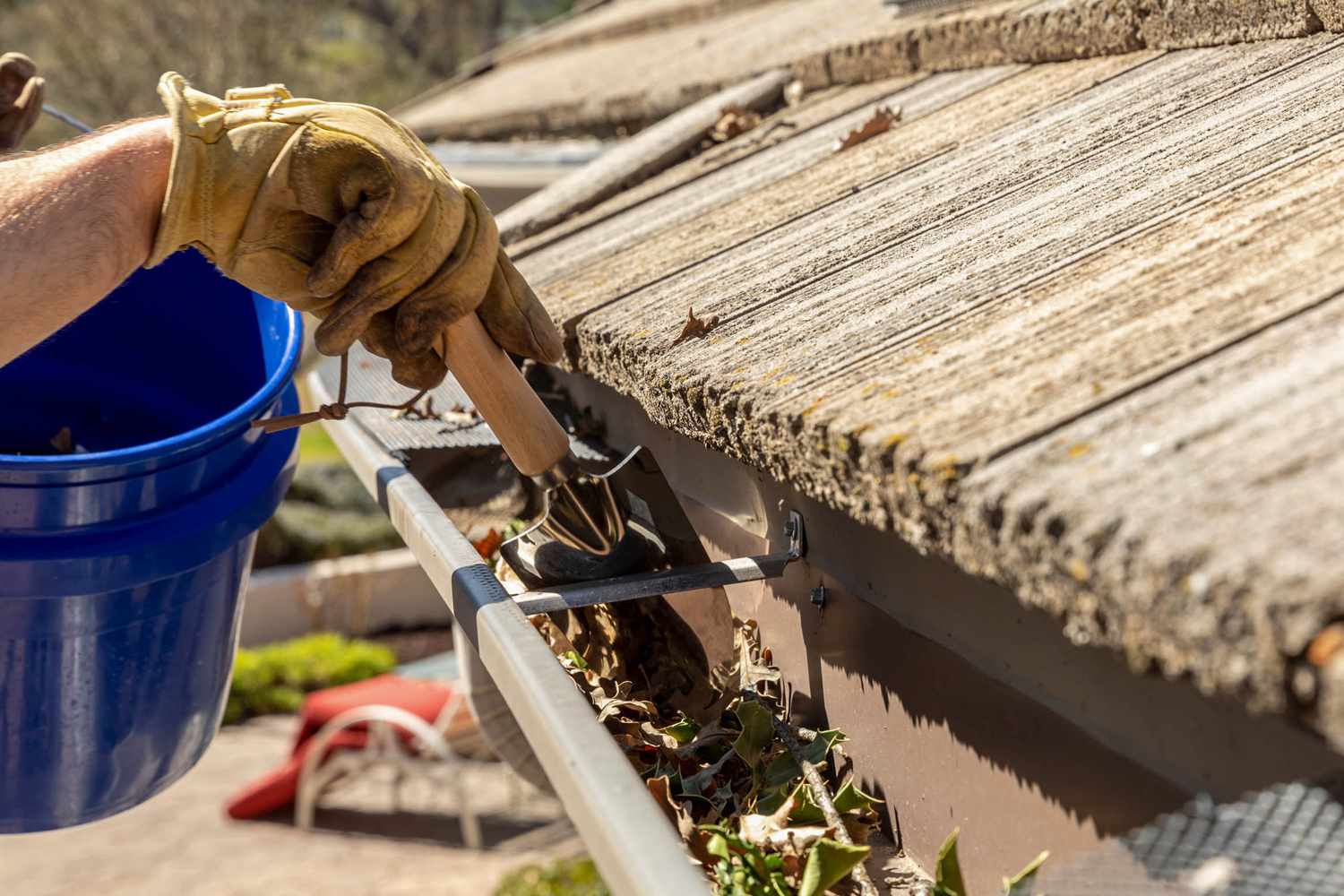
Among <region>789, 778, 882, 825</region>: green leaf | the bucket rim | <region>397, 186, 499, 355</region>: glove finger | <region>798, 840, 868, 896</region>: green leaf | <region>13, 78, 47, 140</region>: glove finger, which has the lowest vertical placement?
<region>789, 778, 882, 825</region>: green leaf

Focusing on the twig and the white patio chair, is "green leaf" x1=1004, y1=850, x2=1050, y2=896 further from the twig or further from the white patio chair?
the white patio chair

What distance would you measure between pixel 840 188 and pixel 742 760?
44.7 inches

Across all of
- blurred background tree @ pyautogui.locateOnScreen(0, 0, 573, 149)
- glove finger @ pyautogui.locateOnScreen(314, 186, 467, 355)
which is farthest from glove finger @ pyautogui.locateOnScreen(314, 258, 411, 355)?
blurred background tree @ pyautogui.locateOnScreen(0, 0, 573, 149)

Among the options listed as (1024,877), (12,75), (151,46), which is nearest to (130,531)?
(12,75)

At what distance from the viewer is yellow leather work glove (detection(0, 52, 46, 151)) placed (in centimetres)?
259

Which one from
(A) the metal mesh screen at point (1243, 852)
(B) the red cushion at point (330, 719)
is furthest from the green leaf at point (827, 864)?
(B) the red cushion at point (330, 719)

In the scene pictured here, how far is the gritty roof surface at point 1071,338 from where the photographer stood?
0.92m

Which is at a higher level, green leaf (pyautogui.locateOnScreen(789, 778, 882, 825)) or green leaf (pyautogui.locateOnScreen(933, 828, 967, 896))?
green leaf (pyautogui.locateOnScreen(933, 828, 967, 896))

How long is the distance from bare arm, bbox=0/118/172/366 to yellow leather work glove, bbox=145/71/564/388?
43mm

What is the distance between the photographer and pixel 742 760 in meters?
1.78

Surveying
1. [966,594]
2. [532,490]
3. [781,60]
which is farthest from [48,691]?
[781,60]

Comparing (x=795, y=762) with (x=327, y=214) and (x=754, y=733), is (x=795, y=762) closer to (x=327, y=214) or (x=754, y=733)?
(x=754, y=733)

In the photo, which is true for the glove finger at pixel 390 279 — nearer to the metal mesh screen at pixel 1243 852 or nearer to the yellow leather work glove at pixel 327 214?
the yellow leather work glove at pixel 327 214

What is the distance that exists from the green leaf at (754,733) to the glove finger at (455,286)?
0.70 metres
